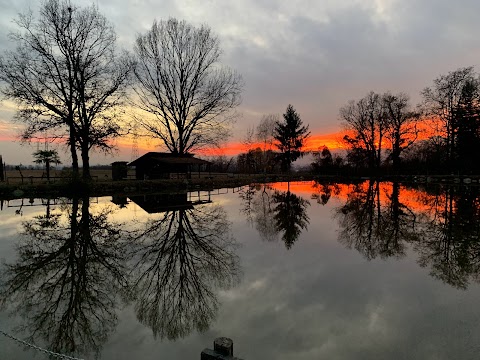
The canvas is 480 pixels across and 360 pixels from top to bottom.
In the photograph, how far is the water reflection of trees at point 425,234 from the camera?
357 inches

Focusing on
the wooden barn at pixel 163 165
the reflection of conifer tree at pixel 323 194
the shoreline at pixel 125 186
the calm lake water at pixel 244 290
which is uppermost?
the wooden barn at pixel 163 165

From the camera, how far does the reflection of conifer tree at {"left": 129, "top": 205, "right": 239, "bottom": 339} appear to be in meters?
6.10

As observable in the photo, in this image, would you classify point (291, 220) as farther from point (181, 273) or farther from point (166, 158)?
point (166, 158)

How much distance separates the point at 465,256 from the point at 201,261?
28.3ft

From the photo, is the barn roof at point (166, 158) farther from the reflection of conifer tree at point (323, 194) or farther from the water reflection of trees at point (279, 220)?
the water reflection of trees at point (279, 220)

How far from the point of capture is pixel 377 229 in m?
13.8

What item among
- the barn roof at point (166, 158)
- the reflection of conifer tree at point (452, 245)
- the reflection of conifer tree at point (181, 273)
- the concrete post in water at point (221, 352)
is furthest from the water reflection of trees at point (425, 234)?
the barn roof at point (166, 158)

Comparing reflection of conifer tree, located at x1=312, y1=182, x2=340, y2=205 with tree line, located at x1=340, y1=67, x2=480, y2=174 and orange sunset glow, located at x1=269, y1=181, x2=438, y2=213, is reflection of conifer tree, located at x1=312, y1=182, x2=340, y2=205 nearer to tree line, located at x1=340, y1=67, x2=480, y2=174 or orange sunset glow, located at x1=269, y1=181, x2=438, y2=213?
orange sunset glow, located at x1=269, y1=181, x2=438, y2=213

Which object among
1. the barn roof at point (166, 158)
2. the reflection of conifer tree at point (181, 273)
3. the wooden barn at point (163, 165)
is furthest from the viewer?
the wooden barn at point (163, 165)

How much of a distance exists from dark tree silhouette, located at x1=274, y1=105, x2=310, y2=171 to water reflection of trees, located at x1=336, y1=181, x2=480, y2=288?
4619cm

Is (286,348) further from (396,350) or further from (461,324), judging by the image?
(461,324)

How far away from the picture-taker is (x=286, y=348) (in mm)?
5027

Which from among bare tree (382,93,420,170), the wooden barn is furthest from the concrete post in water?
bare tree (382,93,420,170)

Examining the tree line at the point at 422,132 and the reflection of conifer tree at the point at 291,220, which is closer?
the reflection of conifer tree at the point at 291,220
